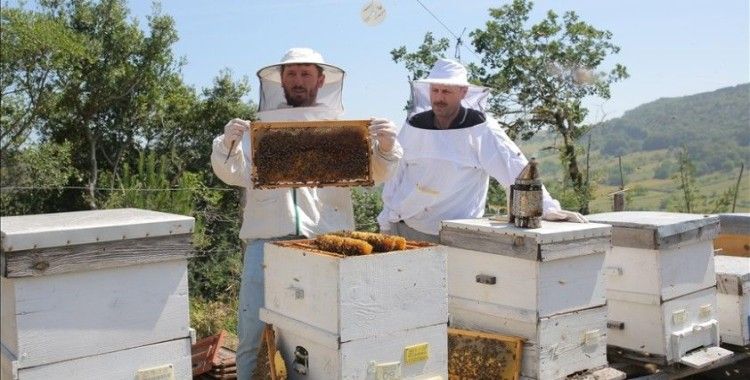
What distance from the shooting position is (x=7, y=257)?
95.9 inches

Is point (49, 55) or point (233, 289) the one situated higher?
point (49, 55)

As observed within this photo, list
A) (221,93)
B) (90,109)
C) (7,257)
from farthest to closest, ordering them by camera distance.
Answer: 1. (221,93)
2. (90,109)
3. (7,257)

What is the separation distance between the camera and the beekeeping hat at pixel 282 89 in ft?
12.8

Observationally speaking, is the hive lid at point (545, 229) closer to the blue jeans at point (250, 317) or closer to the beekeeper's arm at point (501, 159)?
the beekeeper's arm at point (501, 159)

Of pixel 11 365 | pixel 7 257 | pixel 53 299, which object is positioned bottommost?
pixel 11 365

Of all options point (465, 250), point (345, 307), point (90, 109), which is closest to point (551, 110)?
point (90, 109)

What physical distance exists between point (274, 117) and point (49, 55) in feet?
37.4

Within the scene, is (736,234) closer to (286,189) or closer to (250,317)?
(286,189)

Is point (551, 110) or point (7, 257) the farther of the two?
point (551, 110)

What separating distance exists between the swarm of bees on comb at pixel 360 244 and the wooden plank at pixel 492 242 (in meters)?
0.73

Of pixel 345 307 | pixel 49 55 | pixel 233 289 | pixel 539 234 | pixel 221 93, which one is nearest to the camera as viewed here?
pixel 345 307

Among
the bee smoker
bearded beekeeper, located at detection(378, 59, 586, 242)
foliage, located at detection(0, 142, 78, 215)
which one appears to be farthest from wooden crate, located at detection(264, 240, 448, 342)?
foliage, located at detection(0, 142, 78, 215)

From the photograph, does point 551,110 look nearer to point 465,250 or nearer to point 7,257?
point 465,250

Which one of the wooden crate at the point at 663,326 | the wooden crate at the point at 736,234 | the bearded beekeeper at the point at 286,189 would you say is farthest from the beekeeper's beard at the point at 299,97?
the wooden crate at the point at 736,234
